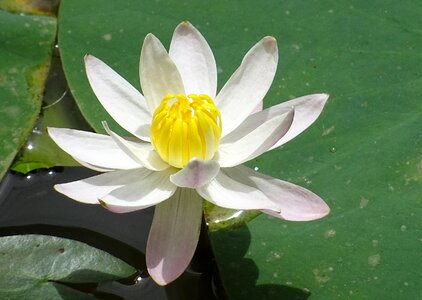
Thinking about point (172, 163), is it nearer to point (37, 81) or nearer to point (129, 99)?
point (129, 99)

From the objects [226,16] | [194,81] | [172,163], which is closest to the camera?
[172,163]

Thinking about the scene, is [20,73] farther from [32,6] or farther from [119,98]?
[119,98]

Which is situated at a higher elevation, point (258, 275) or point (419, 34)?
point (419, 34)

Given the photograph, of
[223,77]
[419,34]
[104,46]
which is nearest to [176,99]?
[223,77]

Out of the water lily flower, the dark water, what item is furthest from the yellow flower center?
the dark water

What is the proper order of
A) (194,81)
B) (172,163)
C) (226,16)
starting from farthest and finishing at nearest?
(226,16), (194,81), (172,163)

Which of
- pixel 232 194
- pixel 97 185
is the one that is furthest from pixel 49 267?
pixel 232 194

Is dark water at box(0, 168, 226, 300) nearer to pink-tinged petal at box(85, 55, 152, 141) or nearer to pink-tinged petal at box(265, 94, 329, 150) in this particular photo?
pink-tinged petal at box(85, 55, 152, 141)

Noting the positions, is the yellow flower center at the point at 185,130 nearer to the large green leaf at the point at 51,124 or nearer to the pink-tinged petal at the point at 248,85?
the pink-tinged petal at the point at 248,85
